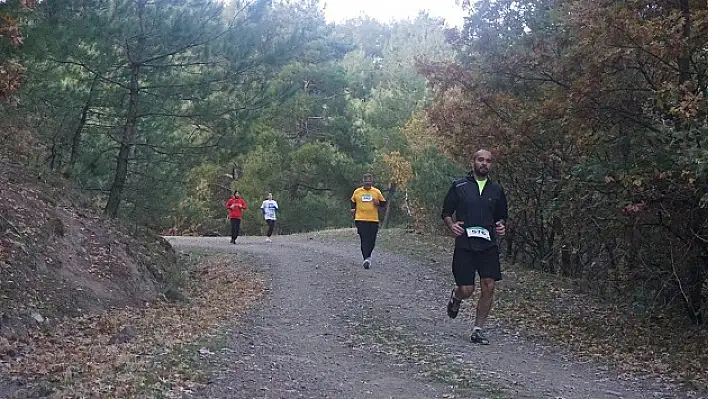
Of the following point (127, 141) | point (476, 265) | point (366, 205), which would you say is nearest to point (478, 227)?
point (476, 265)

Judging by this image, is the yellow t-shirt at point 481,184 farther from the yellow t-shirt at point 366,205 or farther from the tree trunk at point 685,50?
the yellow t-shirt at point 366,205

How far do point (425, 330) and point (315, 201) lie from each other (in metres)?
30.0

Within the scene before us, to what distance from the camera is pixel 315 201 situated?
38.9 m

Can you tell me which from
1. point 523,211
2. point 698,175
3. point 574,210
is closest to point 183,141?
point 523,211

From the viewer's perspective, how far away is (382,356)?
7.45 metres

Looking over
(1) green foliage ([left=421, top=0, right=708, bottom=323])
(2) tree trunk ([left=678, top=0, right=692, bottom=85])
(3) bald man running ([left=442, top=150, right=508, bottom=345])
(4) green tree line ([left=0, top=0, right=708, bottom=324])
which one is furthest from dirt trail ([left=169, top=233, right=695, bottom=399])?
(2) tree trunk ([left=678, top=0, right=692, bottom=85])

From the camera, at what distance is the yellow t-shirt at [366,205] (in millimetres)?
14211

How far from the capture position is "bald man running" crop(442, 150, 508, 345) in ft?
25.9

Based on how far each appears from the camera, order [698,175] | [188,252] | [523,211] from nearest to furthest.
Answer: [698,175] < [523,211] < [188,252]

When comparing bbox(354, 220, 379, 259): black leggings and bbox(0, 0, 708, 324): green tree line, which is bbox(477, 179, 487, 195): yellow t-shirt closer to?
bbox(0, 0, 708, 324): green tree line

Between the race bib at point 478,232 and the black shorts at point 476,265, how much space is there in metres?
0.18

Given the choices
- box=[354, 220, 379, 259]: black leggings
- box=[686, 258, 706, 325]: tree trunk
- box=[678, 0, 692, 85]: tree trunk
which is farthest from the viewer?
box=[354, 220, 379, 259]: black leggings

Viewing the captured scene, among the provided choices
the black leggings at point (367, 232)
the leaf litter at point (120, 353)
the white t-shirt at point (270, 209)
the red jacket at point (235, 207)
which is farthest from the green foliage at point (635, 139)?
the white t-shirt at point (270, 209)

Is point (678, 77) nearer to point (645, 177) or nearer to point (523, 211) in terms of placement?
point (645, 177)
